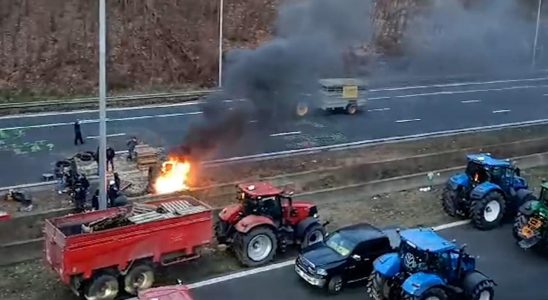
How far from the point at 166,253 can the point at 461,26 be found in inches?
912

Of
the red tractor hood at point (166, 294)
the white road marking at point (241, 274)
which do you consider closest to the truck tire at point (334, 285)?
the white road marking at point (241, 274)

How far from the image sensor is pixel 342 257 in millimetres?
16344

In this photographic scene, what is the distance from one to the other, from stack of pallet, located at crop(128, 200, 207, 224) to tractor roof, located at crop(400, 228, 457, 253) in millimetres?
4923

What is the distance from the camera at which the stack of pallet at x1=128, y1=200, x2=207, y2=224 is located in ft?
53.2

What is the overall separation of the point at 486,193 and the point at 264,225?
692cm

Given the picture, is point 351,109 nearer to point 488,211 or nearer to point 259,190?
point 488,211

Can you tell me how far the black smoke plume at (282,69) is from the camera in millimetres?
24828

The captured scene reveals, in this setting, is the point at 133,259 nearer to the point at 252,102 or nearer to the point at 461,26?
the point at 252,102

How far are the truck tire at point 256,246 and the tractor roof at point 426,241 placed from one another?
11.7 ft

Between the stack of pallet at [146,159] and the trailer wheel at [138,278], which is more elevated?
the stack of pallet at [146,159]

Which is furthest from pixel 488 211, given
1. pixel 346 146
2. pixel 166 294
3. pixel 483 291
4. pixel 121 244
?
pixel 166 294

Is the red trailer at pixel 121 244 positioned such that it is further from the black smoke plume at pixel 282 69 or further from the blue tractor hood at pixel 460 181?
the blue tractor hood at pixel 460 181

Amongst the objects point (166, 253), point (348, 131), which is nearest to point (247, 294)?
point (166, 253)

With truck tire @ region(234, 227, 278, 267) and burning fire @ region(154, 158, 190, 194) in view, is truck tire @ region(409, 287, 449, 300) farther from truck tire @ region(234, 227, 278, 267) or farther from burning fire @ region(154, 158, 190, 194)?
burning fire @ region(154, 158, 190, 194)
